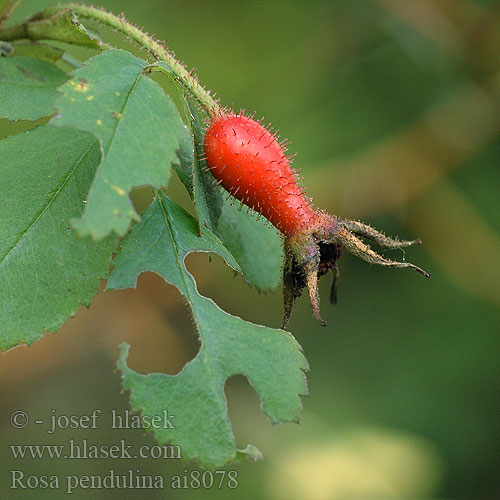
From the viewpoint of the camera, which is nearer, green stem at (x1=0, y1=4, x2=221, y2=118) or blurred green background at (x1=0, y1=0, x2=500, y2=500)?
green stem at (x1=0, y1=4, x2=221, y2=118)

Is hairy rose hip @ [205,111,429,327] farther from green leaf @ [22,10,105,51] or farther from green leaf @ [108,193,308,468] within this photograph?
green leaf @ [22,10,105,51]

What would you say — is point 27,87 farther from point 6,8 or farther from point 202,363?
point 202,363

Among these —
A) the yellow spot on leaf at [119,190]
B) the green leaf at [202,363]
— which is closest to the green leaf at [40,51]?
the green leaf at [202,363]

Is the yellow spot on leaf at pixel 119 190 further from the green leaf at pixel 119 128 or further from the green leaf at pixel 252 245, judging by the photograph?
the green leaf at pixel 252 245

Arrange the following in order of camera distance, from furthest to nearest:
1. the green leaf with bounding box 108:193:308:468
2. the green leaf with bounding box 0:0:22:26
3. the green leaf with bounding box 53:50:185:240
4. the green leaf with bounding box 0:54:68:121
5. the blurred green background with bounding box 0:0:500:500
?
the blurred green background with bounding box 0:0:500:500
the green leaf with bounding box 0:0:22:26
the green leaf with bounding box 0:54:68:121
the green leaf with bounding box 108:193:308:468
the green leaf with bounding box 53:50:185:240

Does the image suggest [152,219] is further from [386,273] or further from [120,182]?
[386,273]

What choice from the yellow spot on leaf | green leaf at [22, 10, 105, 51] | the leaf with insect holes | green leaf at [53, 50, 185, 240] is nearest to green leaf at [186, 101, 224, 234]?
the leaf with insect holes

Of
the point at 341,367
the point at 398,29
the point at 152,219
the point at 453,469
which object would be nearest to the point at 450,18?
the point at 398,29
